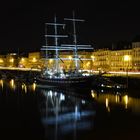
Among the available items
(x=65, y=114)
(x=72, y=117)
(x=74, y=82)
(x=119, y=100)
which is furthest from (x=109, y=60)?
(x=72, y=117)

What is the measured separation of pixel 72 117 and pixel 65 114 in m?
1.93

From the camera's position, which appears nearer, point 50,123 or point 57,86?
point 50,123

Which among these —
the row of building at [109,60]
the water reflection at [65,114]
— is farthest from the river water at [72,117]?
the row of building at [109,60]

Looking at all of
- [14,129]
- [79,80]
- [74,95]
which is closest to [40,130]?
[14,129]

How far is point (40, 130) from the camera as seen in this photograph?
32156mm

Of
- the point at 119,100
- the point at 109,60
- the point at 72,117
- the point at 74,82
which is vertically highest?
the point at 109,60

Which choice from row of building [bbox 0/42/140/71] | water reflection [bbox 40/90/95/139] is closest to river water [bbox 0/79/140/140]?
water reflection [bbox 40/90/95/139]

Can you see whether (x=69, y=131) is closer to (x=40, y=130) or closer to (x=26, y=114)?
(x=40, y=130)

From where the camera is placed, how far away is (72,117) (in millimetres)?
38781

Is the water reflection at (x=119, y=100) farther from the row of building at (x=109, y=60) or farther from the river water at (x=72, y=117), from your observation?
the row of building at (x=109, y=60)

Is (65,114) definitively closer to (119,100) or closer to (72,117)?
(72,117)

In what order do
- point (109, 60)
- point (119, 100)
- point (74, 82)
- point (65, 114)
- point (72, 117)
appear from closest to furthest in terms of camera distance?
point (72, 117) < point (65, 114) < point (119, 100) < point (74, 82) < point (109, 60)

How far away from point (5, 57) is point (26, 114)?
142 m

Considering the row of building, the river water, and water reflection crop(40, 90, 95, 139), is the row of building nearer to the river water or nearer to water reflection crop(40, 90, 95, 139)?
water reflection crop(40, 90, 95, 139)
